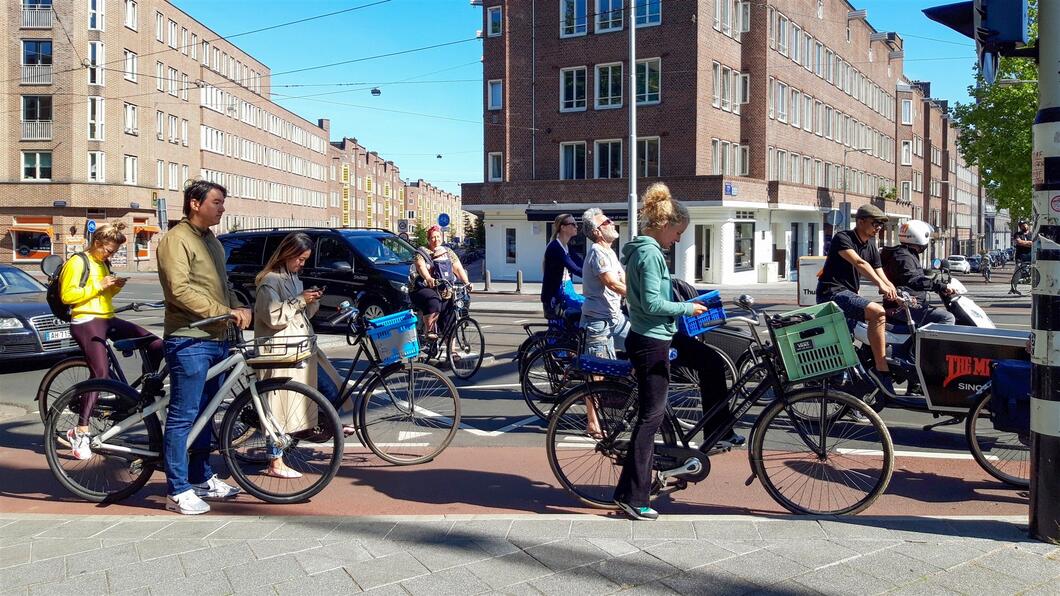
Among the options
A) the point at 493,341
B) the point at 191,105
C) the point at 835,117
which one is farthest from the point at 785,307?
the point at 191,105

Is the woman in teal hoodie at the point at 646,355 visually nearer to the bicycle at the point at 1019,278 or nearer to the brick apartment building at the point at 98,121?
the bicycle at the point at 1019,278

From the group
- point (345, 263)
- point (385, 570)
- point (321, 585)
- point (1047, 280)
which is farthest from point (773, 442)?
point (345, 263)

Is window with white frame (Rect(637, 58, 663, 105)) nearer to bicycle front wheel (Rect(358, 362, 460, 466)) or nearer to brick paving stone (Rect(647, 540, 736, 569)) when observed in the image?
bicycle front wheel (Rect(358, 362, 460, 466))

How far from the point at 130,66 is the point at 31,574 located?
54.6m

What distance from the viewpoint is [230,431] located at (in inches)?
205

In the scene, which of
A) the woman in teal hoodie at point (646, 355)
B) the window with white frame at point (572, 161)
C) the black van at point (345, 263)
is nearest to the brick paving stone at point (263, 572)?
the woman in teal hoodie at point (646, 355)

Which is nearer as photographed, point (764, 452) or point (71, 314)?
point (764, 452)

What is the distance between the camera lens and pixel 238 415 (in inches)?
206

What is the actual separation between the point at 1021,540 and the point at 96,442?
4.73 metres

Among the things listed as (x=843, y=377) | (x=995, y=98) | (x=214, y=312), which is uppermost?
(x=995, y=98)

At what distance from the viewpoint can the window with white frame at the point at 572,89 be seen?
38688mm

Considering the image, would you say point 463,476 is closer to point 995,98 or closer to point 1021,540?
point 1021,540

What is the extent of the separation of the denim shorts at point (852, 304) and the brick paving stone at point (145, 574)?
5.16 m

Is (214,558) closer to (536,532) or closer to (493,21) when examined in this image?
(536,532)
